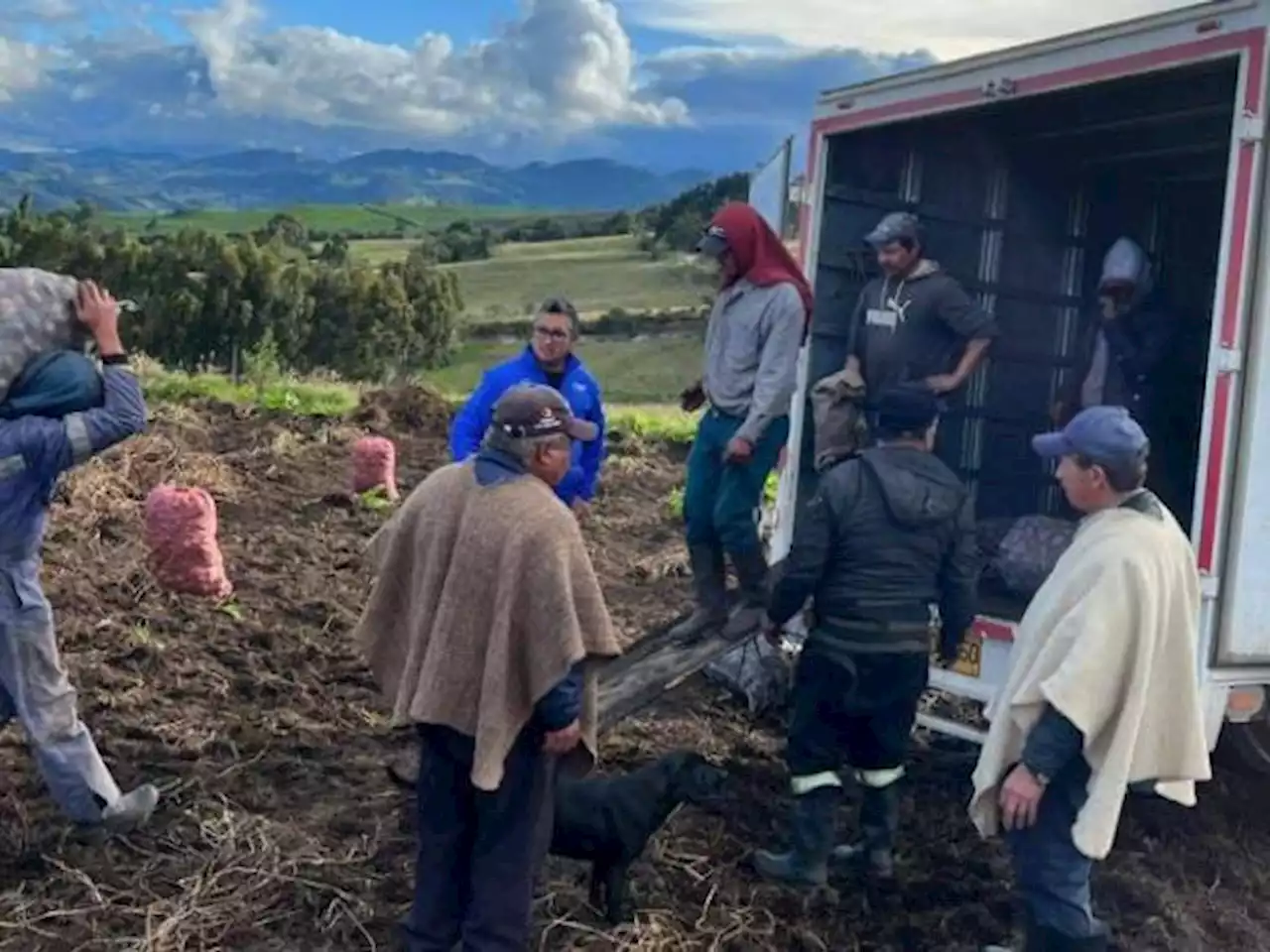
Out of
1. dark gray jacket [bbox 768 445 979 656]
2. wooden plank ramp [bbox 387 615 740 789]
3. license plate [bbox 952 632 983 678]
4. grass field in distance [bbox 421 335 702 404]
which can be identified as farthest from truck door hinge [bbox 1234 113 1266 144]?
grass field in distance [bbox 421 335 702 404]

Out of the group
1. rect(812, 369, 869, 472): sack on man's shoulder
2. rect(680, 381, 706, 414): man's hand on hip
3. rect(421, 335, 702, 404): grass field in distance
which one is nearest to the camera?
rect(812, 369, 869, 472): sack on man's shoulder

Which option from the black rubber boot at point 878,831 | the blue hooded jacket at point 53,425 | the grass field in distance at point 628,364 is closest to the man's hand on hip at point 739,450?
the black rubber boot at point 878,831

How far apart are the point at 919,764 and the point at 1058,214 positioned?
2.92 m

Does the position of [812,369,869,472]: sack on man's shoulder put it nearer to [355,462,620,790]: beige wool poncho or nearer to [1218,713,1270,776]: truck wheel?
[1218,713,1270,776]: truck wheel

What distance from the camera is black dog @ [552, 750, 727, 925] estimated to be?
13.7ft

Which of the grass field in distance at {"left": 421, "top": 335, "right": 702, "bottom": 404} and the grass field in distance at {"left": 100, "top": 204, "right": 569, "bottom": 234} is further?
the grass field in distance at {"left": 100, "top": 204, "right": 569, "bottom": 234}

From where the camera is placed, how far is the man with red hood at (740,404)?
17.9 ft

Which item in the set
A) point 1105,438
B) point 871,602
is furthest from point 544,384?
point 1105,438

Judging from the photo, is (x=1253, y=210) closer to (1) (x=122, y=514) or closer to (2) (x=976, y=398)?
(2) (x=976, y=398)

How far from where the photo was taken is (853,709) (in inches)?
179

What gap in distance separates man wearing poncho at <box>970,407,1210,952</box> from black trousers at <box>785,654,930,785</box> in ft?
2.20

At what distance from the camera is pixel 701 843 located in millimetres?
4895

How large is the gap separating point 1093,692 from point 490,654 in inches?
57.9

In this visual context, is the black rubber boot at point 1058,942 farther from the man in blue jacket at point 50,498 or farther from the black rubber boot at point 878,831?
the man in blue jacket at point 50,498
